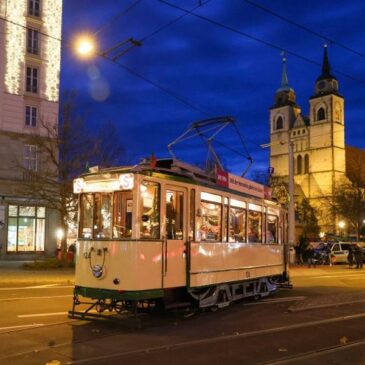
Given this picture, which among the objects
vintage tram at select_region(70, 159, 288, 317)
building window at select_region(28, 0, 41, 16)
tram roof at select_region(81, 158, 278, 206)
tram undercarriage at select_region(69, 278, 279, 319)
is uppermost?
building window at select_region(28, 0, 41, 16)

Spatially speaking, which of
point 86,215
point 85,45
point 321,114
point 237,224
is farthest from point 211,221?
point 321,114

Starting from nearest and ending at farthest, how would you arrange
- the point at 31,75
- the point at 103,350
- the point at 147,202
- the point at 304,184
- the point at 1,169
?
the point at 103,350 → the point at 147,202 → the point at 1,169 → the point at 31,75 → the point at 304,184

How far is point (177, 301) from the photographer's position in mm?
11594

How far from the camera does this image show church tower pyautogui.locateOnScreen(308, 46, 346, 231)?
337ft

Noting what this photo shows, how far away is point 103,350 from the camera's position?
804 centimetres

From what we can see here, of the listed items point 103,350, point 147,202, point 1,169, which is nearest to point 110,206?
point 147,202

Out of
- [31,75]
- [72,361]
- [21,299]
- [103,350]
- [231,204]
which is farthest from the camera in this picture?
[31,75]

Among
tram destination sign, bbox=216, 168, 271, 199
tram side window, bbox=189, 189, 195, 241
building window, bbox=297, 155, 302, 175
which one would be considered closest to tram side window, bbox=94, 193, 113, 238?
tram side window, bbox=189, 189, 195, 241

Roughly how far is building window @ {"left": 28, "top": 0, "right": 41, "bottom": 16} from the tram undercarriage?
28946 millimetres

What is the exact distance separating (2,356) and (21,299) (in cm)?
669

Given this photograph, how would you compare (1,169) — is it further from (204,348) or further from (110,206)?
(204,348)

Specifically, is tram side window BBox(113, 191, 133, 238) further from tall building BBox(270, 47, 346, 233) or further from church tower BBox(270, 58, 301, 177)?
church tower BBox(270, 58, 301, 177)

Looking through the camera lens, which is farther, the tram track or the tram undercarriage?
the tram undercarriage

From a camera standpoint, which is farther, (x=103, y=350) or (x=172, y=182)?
(x=172, y=182)
